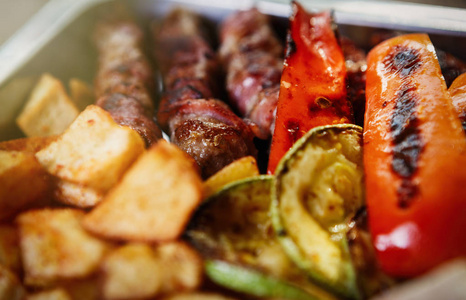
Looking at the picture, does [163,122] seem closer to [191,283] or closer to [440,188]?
[191,283]

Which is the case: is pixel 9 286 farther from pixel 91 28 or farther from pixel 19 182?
pixel 91 28

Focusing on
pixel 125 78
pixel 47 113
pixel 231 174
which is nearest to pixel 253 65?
pixel 125 78

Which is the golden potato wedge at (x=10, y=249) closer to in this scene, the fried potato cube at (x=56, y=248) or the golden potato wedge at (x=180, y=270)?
the fried potato cube at (x=56, y=248)

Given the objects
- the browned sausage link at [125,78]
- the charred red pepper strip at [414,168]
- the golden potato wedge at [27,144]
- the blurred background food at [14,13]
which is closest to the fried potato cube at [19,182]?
the golden potato wedge at [27,144]

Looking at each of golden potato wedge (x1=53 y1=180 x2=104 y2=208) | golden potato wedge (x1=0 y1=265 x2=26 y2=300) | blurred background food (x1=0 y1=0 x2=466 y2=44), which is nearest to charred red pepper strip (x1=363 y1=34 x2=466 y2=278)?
golden potato wedge (x1=53 y1=180 x2=104 y2=208)

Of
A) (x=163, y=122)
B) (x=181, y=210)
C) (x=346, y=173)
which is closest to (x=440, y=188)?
(x=346, y=173)
